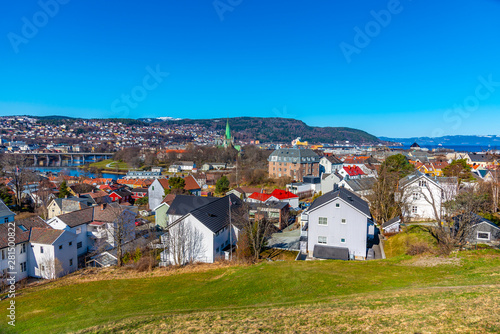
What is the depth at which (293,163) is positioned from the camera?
179 feet

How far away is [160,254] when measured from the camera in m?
21.6

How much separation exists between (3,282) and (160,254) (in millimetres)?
9915

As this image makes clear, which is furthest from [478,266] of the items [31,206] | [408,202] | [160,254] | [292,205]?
[31,206]

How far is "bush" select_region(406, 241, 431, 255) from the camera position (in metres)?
17.4

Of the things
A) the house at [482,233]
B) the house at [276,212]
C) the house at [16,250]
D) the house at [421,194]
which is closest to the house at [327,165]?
the house at [421,194]

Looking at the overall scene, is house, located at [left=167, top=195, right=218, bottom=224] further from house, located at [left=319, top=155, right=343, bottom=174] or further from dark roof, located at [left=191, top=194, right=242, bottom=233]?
house, located at [left=319, top=155, right=343, bottom=174]

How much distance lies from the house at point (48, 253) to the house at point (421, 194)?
28.7 metres

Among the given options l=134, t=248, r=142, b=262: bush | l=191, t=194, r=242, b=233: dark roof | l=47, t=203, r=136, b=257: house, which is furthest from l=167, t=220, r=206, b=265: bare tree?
l=47, t=203, r=136, b=257: house

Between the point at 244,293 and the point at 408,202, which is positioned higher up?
the point at 408,202

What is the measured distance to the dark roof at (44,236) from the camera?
2108 centimetres

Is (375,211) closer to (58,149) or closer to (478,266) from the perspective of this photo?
(478,266)

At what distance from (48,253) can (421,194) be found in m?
31.6

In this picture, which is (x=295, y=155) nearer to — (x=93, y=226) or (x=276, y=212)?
(x=276, y=212)

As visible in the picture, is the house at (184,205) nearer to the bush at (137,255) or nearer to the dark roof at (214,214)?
the dark roof at (214,214)
